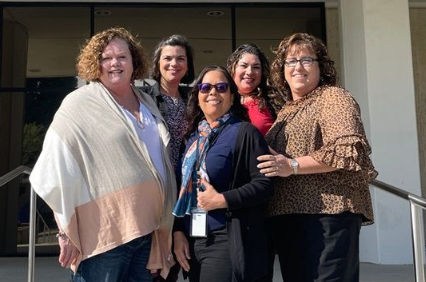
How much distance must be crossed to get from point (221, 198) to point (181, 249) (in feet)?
1.26

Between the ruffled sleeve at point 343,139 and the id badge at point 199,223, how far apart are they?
0.57 metres

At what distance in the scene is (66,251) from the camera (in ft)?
7.37

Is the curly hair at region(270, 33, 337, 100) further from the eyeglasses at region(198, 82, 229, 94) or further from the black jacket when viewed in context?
the black jacket

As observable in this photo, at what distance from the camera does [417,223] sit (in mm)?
3096

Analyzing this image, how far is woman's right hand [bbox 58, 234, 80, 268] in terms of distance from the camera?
88.3 inches

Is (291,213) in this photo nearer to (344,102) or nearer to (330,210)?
(330,210)

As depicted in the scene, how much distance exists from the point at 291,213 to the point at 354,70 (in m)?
4.47

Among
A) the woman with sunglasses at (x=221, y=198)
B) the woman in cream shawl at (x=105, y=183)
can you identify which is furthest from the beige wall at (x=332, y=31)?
the woman in cream shawl at (x=105, y=183)

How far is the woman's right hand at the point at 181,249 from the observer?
8.00ft

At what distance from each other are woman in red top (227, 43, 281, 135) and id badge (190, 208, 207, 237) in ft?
2.38

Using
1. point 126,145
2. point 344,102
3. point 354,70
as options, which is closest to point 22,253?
point 354,70

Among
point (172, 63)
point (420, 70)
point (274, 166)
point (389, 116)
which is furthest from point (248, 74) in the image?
point (420, 70)

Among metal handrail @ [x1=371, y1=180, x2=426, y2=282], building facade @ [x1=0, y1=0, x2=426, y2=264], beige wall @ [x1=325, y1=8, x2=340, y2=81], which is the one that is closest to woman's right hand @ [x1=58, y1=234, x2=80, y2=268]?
metal handrail @ [x1=371, y1=180, x2=426, y2=282]

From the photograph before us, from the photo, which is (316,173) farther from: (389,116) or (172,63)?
(389,116)
